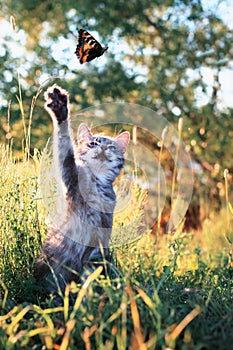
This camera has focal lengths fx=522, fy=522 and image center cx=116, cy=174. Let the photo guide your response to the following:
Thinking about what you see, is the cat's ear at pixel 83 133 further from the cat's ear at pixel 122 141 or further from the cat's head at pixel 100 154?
the cat's ear at pixel 122 141

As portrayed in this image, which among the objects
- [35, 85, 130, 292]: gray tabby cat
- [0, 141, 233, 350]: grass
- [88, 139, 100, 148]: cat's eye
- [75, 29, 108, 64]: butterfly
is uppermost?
[75, 29, 108, 64]: butterfly

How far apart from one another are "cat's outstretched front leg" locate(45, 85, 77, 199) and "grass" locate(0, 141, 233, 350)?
1.02 ft

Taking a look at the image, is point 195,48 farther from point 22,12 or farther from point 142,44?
point 22,12

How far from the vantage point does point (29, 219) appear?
2.95m

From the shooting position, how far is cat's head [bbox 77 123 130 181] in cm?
274

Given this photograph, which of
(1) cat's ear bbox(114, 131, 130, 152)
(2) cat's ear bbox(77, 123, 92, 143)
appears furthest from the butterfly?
(1) cat's ear bbox(114, 131, 130, 152)

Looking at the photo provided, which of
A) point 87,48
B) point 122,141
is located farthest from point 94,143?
point 87,48

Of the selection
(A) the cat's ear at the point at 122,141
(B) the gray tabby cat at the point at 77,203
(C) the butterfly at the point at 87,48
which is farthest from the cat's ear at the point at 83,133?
(C) the butterfly at the point at 87,48

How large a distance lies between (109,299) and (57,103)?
92cm

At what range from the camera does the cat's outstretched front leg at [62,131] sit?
2.39m

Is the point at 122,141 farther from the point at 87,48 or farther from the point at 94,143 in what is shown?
the point at 87,48

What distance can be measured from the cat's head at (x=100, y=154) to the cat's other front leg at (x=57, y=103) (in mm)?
374

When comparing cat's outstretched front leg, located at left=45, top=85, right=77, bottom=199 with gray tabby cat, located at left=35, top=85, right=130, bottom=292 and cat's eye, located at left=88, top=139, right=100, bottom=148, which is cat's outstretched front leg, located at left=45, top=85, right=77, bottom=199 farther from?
cat's eye, located at left=88, top=139, right=100, bottom=148

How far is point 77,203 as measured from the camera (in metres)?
2.59
